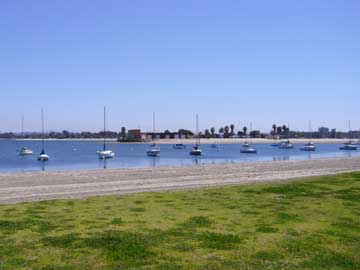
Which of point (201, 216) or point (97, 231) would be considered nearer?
point (97, 231)

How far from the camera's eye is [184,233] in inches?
547

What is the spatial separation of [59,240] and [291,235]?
239 inches

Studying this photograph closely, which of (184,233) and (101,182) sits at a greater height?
(184,233)

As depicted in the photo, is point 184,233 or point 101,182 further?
point 101,182

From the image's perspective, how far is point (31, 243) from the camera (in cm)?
1260

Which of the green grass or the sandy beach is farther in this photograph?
the sandy beach

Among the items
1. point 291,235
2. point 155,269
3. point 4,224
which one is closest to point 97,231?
point 4,224

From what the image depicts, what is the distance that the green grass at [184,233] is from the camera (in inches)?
434

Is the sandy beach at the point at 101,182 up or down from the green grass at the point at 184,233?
down

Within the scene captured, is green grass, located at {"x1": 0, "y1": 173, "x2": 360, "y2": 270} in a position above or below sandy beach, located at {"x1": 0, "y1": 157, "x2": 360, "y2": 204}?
above

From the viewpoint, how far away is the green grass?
11.0 meters

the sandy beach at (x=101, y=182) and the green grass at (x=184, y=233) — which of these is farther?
the sandy beach at (x=101, y=182)

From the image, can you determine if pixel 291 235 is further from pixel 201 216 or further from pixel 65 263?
pixel 65 263

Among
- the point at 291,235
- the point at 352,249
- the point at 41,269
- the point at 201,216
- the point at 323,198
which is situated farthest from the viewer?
the point at 323,198
